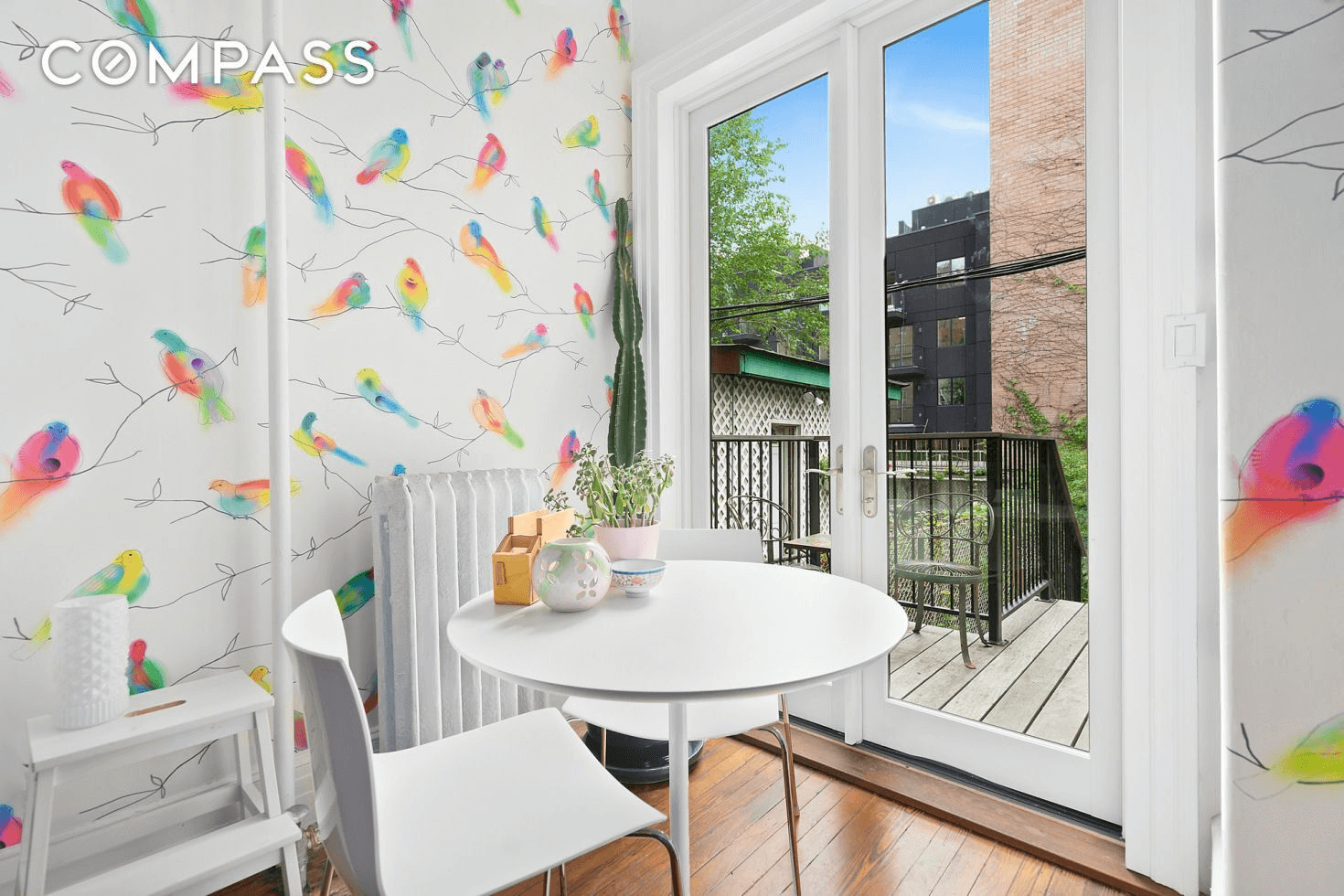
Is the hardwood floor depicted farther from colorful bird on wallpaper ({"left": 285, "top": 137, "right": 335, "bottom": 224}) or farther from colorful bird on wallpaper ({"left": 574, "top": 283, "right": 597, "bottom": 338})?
colorful bird on wallpaper ({"left": 285, "top": 137, "right": 335, "bottom": 224})

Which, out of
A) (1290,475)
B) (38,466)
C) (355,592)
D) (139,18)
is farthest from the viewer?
(355,592)

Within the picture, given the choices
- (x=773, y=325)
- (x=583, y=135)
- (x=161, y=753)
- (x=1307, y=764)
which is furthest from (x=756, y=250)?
(x=161, y=753)

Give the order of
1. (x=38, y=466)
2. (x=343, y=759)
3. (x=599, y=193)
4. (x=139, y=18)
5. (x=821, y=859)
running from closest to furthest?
(x=343, y=759)
(x=38, y=466)
(x=139, y=18)
(x=821, y=859)
(x=599, y=193)

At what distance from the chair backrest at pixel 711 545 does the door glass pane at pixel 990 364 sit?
57cm

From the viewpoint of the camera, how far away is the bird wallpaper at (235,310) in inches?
55.3

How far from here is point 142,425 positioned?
1532 mm

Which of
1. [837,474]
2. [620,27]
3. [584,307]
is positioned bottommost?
[837,474]

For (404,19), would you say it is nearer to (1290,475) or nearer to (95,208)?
(95,208)

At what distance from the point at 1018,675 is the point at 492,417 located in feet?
6.01

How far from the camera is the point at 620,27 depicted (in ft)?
8.64

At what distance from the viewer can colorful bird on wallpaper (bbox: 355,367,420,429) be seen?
1.89m

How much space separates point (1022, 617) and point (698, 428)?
1.36 metres

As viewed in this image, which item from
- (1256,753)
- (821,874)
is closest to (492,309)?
(821,874)

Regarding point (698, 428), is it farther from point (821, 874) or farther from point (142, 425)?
point (142, 425)
